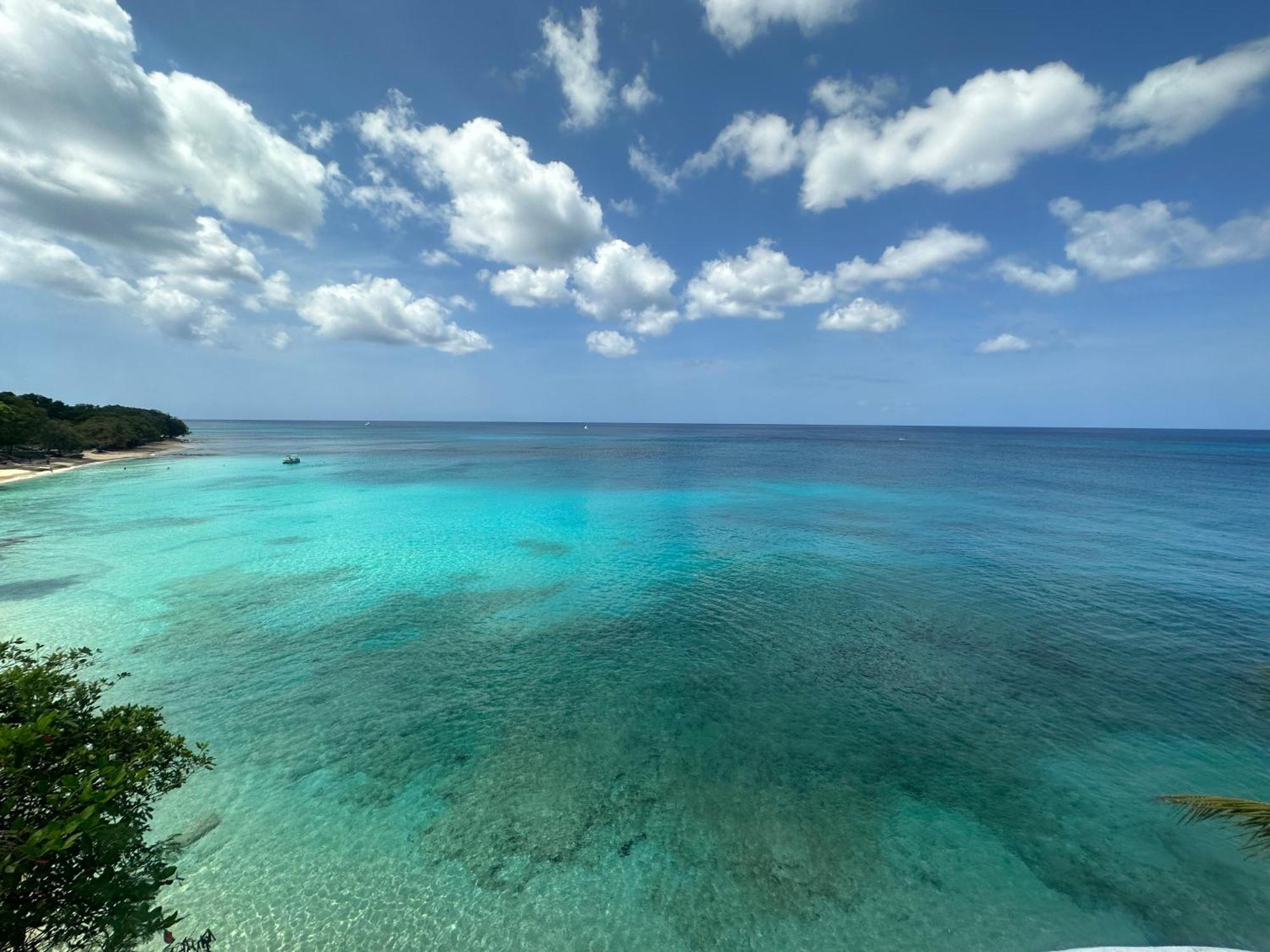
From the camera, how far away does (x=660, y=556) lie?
28391 millimetres

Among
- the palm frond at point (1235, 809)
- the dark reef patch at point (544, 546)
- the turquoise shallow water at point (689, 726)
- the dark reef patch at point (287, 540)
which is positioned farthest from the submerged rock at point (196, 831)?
the dark reef patch at point (287, 540)

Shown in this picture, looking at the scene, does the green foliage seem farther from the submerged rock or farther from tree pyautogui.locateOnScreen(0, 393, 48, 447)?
tree pyautogui.locateOnScreen(0, 393, 48, 447)

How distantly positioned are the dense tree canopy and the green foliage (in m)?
73.1

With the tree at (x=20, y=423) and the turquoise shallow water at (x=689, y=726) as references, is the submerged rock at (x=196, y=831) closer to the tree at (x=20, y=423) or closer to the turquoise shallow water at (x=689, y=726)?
the turquoise shallow water at (x=689, y=726)

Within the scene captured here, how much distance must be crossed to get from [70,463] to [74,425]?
24677mm

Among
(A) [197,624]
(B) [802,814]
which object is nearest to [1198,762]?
(B) [802,814]

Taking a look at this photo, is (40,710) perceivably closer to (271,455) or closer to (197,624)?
(197,624)

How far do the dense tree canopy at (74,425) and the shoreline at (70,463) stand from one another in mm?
1573

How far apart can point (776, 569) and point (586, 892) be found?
19.4m

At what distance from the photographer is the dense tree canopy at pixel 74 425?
59.0 m

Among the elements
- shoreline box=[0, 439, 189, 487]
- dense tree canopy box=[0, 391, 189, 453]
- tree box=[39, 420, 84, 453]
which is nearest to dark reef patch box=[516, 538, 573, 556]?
shoreline box=[0, 439, 189, 487]

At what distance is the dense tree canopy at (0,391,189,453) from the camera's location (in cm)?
5903

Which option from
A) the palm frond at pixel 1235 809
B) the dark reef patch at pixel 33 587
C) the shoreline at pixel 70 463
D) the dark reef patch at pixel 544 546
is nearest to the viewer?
the palm frond at pixel 1235 809

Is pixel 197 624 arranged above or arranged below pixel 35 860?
below
